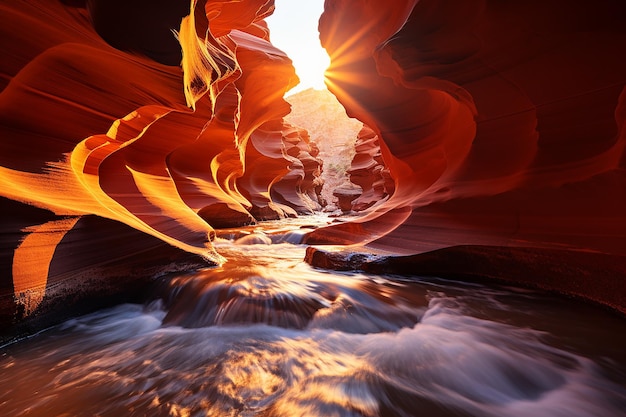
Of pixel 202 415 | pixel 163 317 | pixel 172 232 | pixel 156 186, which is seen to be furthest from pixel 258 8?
pixel 202 415

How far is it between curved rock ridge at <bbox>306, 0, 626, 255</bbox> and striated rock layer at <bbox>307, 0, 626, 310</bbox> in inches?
0.5

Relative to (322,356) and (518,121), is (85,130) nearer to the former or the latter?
(322,356)

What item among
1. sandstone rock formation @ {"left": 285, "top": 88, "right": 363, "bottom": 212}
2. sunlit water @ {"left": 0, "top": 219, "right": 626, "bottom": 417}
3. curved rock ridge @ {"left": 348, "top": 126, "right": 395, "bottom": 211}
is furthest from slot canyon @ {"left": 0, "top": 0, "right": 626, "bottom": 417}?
sandstone rock formation @ {"left": 285, "top": 88, "right": 363, "bottom": 212}

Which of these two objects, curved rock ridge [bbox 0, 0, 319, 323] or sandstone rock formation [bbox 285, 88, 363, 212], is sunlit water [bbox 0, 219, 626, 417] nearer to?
curved rock ridge [bbox 0, 0, 319, 323]

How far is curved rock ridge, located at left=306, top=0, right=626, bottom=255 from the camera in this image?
3.06 meters

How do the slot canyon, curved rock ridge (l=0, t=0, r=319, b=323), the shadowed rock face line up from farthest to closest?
the shadowed rock face, curved rock ridge (l=0, t=0, r=319, b=323), the slot canyon

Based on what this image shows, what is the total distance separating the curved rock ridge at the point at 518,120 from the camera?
306cm

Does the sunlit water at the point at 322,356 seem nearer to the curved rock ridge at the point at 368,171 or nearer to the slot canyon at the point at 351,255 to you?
the slot canyon at the point at 351,255

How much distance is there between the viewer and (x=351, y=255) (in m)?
4.56

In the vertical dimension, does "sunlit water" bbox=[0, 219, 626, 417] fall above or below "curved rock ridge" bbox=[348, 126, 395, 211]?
below

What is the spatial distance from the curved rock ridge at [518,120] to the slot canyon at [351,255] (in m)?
0.02

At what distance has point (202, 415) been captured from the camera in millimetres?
1592

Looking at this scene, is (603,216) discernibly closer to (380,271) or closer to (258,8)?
(380,271)

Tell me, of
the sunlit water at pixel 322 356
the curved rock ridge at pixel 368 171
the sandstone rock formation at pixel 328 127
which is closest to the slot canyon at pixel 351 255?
the sunlit water at pixel 322 356
